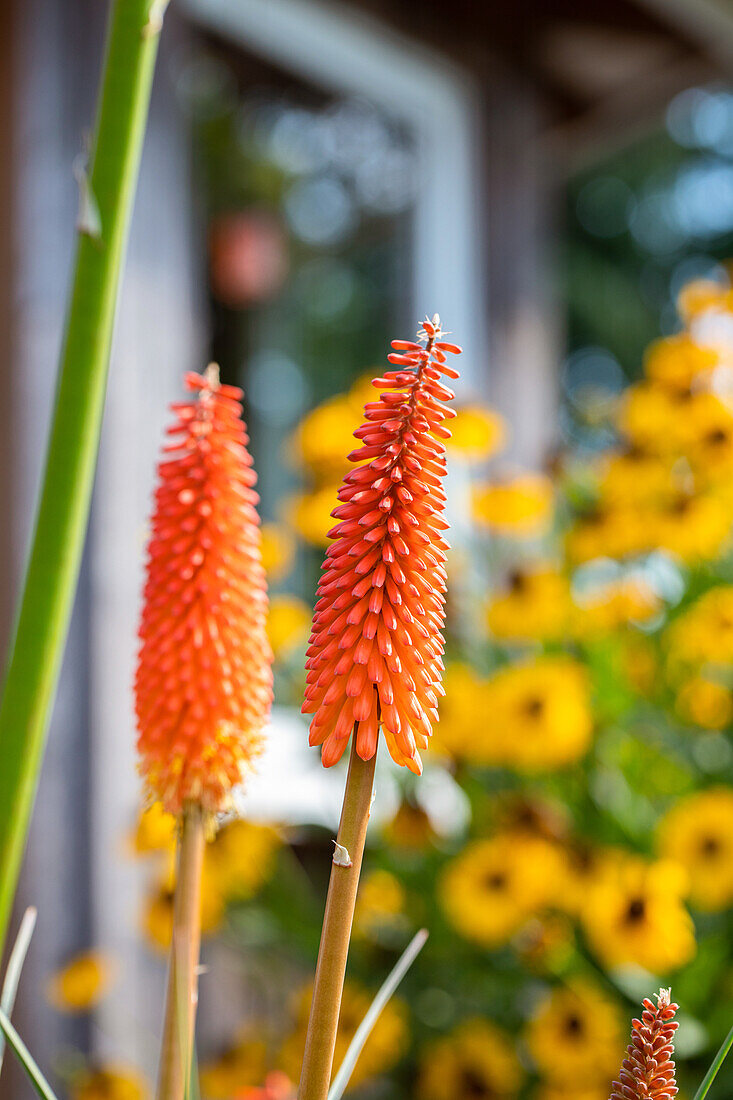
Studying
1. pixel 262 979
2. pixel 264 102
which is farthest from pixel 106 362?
pixel 264 102

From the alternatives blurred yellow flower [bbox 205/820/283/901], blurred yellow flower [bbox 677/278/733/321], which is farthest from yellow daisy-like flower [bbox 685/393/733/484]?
blurred yellow flower [bbox 205/820/283/901]

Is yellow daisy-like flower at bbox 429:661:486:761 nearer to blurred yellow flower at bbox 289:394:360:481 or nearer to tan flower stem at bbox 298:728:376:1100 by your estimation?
blurred yellow flower at bbox 289:394:360:481

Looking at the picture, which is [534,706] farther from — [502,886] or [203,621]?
[203,621]

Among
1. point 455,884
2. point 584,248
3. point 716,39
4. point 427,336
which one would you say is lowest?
point 455,884

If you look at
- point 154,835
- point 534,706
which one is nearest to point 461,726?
point 534,706

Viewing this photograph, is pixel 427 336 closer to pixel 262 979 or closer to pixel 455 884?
pixel 455 884
